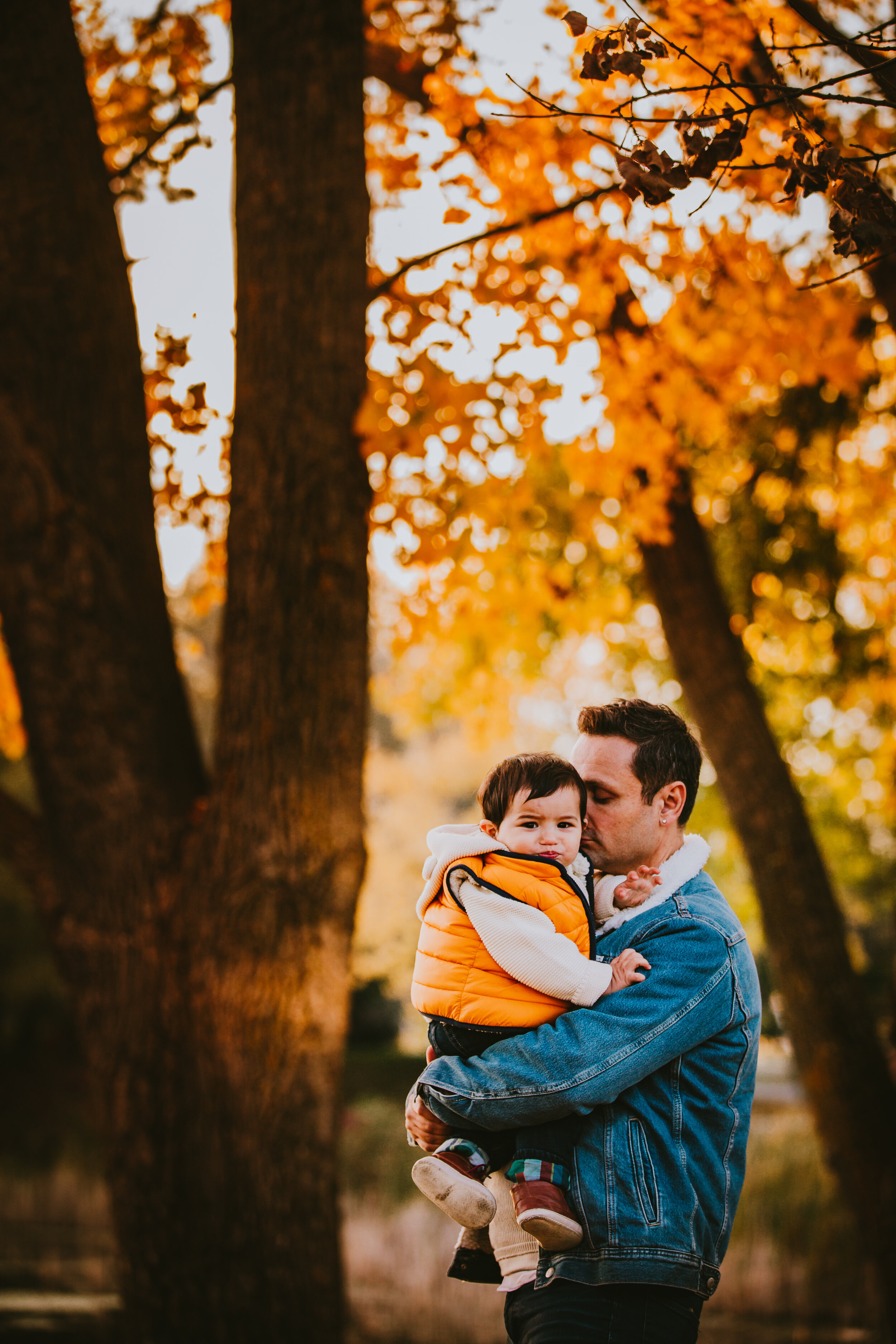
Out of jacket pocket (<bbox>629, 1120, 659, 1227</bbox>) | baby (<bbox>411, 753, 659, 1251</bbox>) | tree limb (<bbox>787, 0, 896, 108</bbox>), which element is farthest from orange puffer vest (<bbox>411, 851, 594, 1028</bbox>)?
tree limb (<bbox>787, 0, 896, 108</bbox>)

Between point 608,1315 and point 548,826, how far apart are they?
2.80 feet

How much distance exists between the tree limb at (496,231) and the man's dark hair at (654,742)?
2220 millimetres

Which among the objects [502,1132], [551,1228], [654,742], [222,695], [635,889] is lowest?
[551,1228]

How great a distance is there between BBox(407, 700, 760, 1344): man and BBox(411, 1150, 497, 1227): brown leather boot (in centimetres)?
9

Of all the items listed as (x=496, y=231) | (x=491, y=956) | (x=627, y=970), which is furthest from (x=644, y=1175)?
(x=496, y=231)

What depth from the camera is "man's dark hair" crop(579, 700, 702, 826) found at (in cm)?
210

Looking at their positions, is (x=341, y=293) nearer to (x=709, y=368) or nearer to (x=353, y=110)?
(x=353, y=110)

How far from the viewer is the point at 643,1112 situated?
181cm

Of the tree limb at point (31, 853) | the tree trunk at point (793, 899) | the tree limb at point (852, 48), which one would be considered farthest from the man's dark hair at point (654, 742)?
the tree trunk at point (793, 899)

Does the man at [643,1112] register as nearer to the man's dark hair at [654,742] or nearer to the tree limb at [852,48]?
the man's dark hair at [654,742]

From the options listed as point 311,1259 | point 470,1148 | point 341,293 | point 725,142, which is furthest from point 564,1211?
point 341,293

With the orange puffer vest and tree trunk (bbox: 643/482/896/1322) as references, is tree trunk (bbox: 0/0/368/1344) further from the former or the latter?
tree trunk (bbox: 643/482/896/1322)

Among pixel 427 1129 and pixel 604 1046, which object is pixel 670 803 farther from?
pixel 427 1129

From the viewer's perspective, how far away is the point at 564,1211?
5.75 feet
